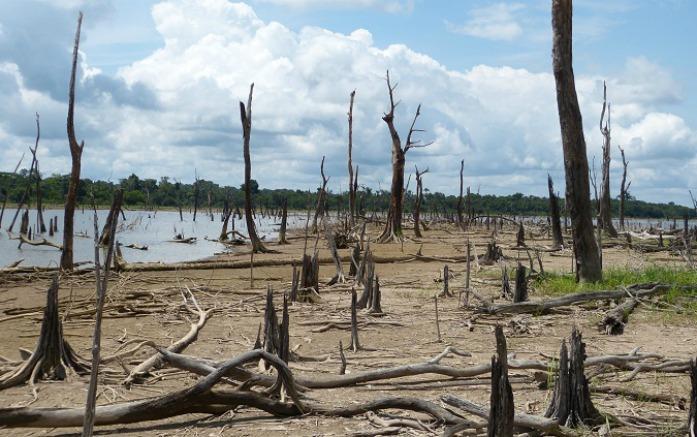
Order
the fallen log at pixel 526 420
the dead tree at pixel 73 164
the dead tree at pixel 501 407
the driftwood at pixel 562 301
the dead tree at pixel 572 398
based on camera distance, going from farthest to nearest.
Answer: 1. the dead tree at pixel 73 164
2. the driftwood at pixel 562 301
3. the dead tree at pixel 572 398
4. the fallen log at pixel 526 420
5. the dead tree at pixel 501 407

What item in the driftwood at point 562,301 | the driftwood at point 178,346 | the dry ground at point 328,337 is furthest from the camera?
the driftwood at point 562,301

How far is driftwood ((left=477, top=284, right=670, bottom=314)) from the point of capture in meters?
9.14

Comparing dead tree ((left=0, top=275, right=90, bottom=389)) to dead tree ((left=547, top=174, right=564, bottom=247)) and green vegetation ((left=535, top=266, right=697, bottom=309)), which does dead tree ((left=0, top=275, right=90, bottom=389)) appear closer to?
green vegetation ((left=535, top=266, right=697, bottom=309))

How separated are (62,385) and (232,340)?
245 centimetres

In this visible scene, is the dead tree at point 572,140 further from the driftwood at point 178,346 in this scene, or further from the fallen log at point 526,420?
the fallen log at point 526,420

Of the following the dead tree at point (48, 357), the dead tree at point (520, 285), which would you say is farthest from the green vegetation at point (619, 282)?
the dead tree at point (48, 357)

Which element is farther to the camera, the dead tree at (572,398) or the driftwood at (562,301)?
the driftwood at (562,301)

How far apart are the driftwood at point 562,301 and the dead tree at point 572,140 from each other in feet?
6.60

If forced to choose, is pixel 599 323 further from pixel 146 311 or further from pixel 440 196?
pixel 440 196

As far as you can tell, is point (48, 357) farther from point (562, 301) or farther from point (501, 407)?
point (562, 301)

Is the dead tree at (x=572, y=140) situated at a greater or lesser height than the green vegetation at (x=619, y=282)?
greater

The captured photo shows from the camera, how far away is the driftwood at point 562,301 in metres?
9.14

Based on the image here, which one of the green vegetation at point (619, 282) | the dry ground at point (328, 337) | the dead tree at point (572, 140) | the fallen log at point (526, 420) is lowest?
the dry ground at point (328, 337)

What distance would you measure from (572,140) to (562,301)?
3.65 meters
